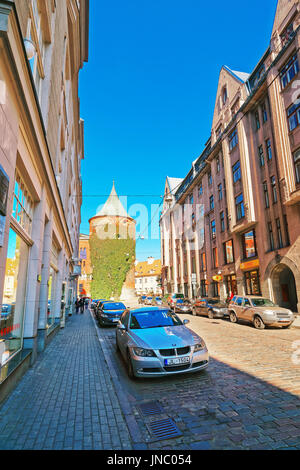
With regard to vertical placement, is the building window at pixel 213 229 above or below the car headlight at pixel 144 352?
above

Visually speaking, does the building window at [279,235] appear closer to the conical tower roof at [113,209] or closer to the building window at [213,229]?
the building window at [213,229]

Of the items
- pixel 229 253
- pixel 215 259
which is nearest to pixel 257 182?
pixel 229 253

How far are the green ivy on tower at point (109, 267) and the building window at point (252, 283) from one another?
27.7 m

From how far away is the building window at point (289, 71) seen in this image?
18.2 meters

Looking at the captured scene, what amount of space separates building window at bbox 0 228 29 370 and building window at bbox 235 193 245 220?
21.7 m

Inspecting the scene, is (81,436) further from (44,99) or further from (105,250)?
(105,250)

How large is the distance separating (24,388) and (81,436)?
8.33ft

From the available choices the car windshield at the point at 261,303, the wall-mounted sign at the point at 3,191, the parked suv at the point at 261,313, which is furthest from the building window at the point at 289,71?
the wall-mounted sign at the point at 3,191

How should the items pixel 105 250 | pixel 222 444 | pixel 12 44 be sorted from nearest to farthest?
pixel 222 444, pixel 12 44, pixel 105 250

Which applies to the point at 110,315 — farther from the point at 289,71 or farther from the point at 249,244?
the point at 289,71

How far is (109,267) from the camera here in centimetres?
4769

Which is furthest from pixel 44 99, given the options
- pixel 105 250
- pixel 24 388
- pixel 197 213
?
pixel 105 250

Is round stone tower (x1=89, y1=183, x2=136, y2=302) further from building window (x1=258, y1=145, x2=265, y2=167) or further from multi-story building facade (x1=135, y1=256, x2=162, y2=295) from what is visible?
multi-story building facade (x1=135, y1=256, x2=162, y2=295)
